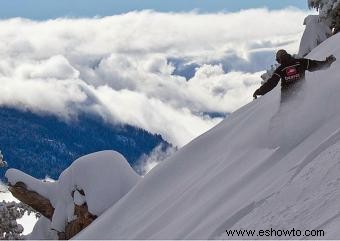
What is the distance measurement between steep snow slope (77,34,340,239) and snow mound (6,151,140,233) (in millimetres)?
5868

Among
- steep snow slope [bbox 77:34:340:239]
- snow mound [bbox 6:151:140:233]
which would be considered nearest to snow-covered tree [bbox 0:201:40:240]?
snow mound [bbox 6:151:140:233]

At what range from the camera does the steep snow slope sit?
757 centimetres

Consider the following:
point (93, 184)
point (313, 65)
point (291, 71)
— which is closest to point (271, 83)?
point (291, 71)

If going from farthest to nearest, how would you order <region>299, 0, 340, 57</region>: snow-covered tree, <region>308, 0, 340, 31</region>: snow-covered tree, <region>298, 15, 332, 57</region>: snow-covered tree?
<region>298, 15, 332, 57</region>: snow-covered tree → <region>299, 0, 340, 57</region>: snow-covered tree → <region>308, 0, 340, 31</region>: snow-covered tree

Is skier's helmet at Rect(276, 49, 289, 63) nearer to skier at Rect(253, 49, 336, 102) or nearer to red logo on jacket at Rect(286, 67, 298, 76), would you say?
skier at Rect(253, 49, 336, 102)

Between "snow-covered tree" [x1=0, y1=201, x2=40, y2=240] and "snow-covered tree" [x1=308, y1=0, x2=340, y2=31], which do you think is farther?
"snow-covered tree" [x1=0, y1=201, x2=40, y2=240]

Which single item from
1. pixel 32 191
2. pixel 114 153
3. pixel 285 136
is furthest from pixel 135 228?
pixel 32 191

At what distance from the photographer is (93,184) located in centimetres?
2175

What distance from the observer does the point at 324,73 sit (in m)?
12.1

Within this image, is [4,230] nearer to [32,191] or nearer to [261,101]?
[32,191]

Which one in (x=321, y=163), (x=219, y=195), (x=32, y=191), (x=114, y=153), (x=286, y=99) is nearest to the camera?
(x=321, y=163)

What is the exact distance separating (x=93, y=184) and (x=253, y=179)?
13.0 meters

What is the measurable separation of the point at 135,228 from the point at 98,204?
30.4 ft

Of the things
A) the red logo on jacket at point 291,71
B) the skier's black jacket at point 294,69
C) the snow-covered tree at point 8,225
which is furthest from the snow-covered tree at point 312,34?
the snow-covered tree at point 8,225
